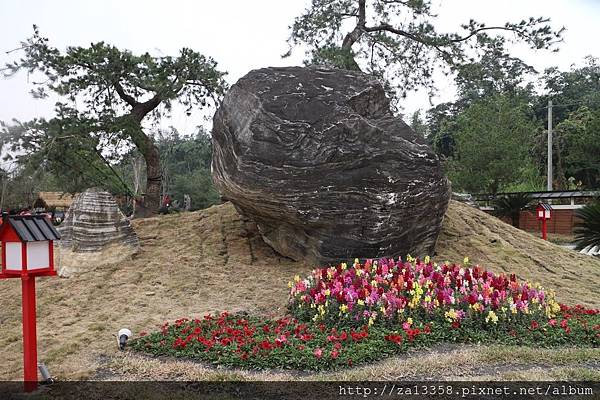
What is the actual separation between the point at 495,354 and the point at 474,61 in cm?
903

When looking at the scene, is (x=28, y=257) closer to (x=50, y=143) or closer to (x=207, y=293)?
(x=207, y=293)

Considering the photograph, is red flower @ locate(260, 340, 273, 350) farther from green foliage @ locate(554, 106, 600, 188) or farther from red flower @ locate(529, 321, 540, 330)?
green foliage @ locate(554, 106, 600, 188)

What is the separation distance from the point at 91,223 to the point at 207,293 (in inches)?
86.7

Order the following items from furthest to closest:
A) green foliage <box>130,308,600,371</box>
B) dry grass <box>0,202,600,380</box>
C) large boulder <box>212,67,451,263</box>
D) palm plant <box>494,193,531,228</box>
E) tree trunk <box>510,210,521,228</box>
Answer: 1. tree trunk <box>510,210,521,228</box>
2. palm plant <box>494,193,531,228</box>
3. large boulder <box>212,67,451,263</box>
4. green foliage <box>130,308,600,371</box>
5. dry grass <box>0,202,600,380</box>

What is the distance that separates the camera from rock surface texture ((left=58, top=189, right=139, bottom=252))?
826 centimetres

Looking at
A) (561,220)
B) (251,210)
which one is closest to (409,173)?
(251,210)

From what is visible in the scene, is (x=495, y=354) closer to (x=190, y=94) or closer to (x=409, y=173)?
(x=409, y=173)

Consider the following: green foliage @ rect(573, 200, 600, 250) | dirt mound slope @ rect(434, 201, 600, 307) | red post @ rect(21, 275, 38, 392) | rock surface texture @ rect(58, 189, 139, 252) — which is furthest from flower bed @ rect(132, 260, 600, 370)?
green foliage @ rect(573, 200, 600, 250)

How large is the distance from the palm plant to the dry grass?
883cm

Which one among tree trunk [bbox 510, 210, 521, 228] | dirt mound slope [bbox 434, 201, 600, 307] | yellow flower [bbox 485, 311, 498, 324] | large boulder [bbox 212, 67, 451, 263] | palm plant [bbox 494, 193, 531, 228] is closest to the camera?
yellow flower [bbox 485, 311, 498, 324]

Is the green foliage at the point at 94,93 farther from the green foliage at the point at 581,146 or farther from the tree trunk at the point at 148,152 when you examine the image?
the green foliage at the point at 581,146

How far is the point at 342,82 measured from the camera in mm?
8523

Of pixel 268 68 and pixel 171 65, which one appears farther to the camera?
pixel 171 65

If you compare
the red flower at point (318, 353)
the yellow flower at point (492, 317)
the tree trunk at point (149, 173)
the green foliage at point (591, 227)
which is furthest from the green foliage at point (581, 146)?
the red flower at point (318, 353)
